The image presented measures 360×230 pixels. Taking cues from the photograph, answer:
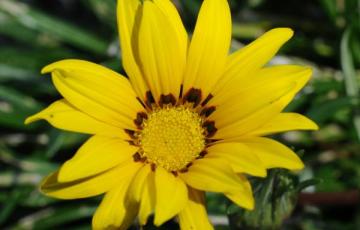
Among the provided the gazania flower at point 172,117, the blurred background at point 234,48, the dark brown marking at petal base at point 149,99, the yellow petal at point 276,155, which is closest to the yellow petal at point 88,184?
the gazania flower at point 172,117

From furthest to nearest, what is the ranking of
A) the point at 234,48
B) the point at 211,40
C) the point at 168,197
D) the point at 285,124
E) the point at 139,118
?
the point at 234,48 < the point at 139,118 < the point at 211,40 < the point at 285,124 < the point at 168,197

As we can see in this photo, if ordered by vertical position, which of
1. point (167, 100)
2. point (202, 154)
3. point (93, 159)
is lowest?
point (202, 154)

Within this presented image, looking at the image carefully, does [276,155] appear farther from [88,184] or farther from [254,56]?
[88,184]

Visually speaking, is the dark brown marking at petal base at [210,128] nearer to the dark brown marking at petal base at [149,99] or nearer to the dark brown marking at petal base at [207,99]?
the dark brown marking at petal base at [207,99]

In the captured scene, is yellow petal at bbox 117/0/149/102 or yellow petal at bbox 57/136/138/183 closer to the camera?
yellow petal at bbox 57/136/138/183

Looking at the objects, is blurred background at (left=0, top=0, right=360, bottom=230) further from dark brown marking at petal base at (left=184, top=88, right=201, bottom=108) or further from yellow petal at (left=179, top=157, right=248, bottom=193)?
yellow petal at (left=179, top=157, right=248, bottom=193)

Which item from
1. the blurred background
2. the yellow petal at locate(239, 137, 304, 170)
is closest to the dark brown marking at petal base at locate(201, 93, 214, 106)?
the yellow petal at locate(239, 137, 304, 170)

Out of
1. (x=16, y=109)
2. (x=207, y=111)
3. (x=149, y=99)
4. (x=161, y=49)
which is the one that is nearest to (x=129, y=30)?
(x=161, y=49)

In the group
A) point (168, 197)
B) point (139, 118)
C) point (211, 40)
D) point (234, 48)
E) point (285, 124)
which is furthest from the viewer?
point (234, 48)
